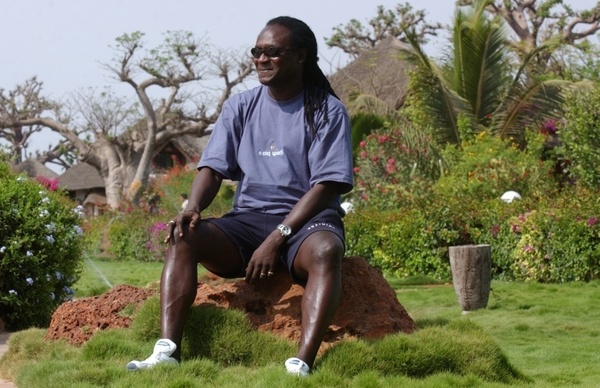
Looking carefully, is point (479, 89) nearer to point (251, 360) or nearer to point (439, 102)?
point (439, 102)

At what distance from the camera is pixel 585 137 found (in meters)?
17.7

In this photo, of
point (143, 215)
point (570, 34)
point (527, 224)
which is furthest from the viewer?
point (570, 34)

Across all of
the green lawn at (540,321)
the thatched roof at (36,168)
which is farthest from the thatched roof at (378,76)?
the thatched roof at (36,168)

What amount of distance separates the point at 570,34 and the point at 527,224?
95.2 feet

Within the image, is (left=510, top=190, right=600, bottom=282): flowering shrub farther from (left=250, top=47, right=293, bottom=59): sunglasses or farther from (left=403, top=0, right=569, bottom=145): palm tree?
(left=250, top=47, right=293, bottom=59): sunglasses

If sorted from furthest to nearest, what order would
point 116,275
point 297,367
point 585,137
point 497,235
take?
point 116,275, point 585,137, point 497,235, point 297,367

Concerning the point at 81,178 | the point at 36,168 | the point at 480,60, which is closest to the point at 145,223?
the point at 480,60

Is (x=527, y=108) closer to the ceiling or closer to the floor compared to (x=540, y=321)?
closer to the ceiling

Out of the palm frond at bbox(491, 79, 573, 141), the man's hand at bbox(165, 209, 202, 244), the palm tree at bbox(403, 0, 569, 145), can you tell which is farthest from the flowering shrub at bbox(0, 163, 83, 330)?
the palm frond at bbox(491, 79, 573, 141)

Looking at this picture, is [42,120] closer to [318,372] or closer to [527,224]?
[527,224]

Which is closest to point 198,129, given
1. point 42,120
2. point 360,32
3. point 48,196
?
point 42,120

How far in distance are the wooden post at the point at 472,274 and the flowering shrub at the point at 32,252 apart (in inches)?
164

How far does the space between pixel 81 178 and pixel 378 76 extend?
1126 inches

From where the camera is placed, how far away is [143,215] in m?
30.4
